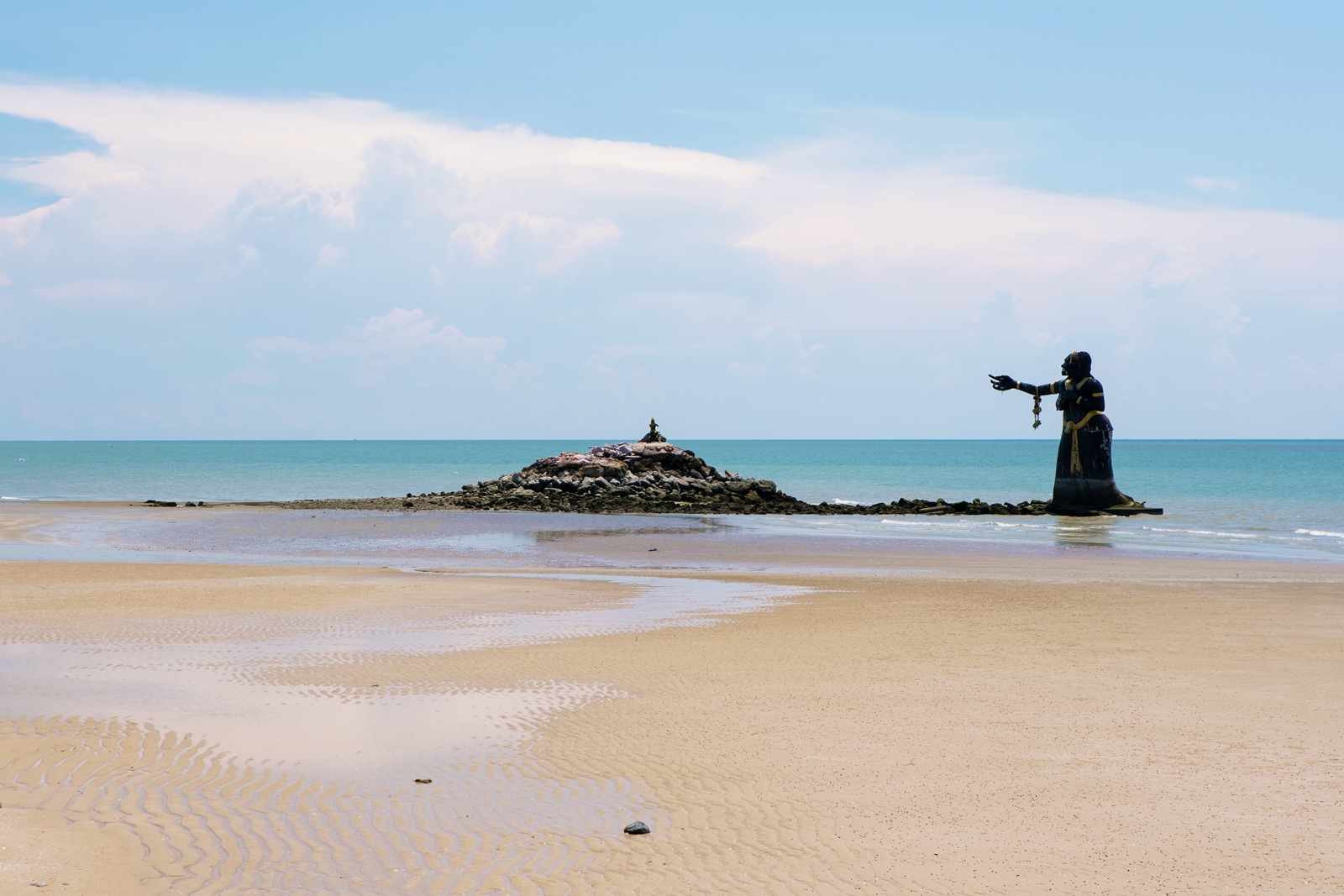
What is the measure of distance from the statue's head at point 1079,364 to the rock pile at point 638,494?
654 centimetres

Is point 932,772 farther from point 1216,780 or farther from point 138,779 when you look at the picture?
point 138,779

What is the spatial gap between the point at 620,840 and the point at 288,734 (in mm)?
3840

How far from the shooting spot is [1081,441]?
4066 cm

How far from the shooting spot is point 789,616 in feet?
54.7

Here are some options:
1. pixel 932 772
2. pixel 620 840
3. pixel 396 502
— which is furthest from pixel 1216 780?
pixel 396 502

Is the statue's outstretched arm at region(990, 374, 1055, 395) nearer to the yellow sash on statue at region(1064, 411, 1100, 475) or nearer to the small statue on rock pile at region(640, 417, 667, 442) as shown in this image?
the yellow sash on statue at region(1064, 411, 1100, 475)

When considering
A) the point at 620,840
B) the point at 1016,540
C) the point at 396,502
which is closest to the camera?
the point at 620,840

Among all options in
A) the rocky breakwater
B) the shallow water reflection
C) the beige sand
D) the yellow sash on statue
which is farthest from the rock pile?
the beige sand

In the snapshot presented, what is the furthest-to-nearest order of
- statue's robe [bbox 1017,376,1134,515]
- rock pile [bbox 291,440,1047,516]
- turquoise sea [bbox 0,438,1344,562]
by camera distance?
rock pile [bbox 291,440,1047,516] → statue's robe [bbox 1017,376,1134,515] → turquoise sea [bbox 0,438,1344,562]

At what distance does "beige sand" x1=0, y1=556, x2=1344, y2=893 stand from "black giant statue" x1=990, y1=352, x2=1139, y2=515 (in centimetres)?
2532

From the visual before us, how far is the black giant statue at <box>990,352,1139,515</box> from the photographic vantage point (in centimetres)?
3959

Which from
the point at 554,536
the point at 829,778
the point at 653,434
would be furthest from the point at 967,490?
the point at 829,778

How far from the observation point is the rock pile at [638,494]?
1800 inches

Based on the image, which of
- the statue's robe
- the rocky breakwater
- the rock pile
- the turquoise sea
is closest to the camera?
the turquoise sea
